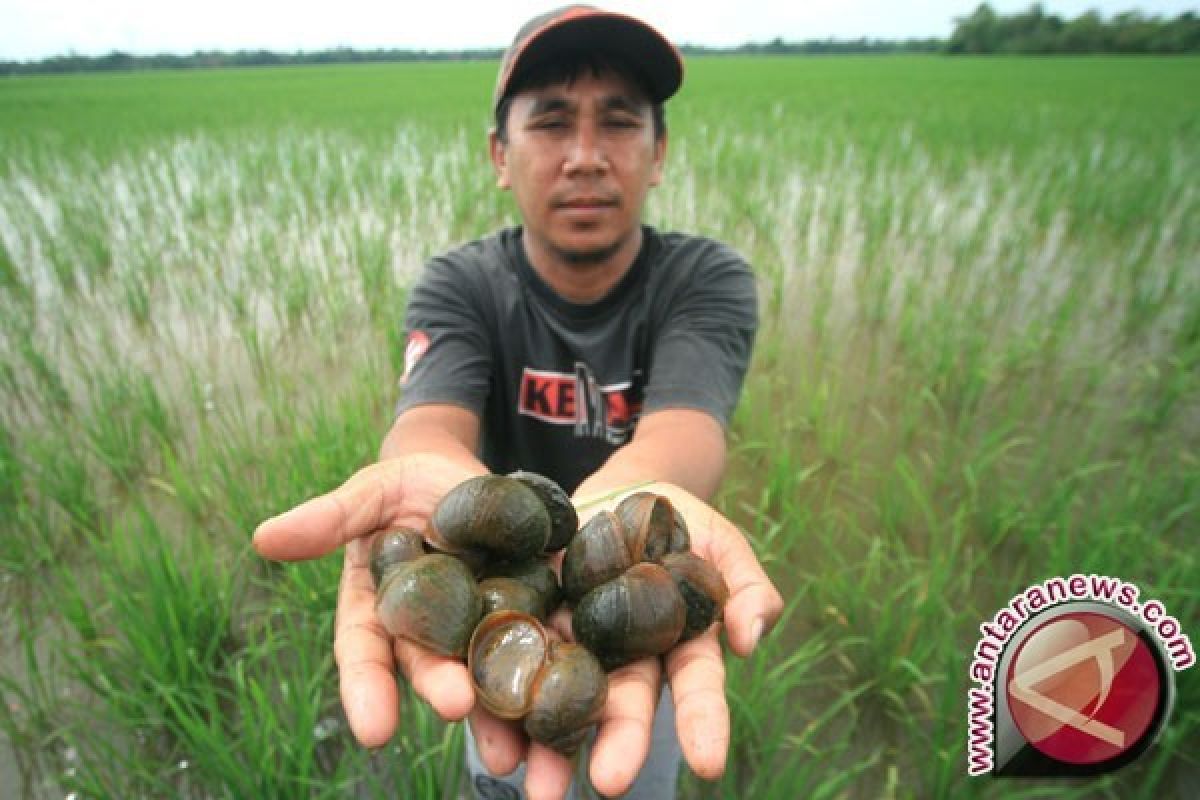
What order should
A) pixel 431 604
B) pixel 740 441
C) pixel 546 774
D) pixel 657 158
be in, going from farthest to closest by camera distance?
pixel 740 441, pixel 657 158, pixel 431 604, pixel 546 774

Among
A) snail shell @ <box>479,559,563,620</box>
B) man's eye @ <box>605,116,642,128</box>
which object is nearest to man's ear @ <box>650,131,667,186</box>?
man's eye @ <box>605,116,642,128</box>

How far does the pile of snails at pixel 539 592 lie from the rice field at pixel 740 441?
457 millimetres

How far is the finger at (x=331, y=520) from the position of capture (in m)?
1.04

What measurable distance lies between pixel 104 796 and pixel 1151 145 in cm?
860

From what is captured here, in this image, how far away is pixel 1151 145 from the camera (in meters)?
6.42

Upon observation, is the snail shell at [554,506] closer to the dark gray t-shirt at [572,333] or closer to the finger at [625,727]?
the finger at [625,727]

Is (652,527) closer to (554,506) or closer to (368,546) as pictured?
(554,506)

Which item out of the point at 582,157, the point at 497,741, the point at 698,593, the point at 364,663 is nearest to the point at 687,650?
the point at 698,593

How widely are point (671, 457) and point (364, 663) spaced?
0.77 metres

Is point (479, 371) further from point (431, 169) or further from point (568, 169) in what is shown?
point (431, 169)

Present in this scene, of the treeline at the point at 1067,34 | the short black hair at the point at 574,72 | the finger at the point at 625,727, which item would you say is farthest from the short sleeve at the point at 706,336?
the treeline at the point at 1067,34

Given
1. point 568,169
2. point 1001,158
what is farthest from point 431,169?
point 1001,158

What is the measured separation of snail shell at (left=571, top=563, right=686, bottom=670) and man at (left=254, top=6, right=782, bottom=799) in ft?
0.15

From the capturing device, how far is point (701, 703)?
0.91 metres
